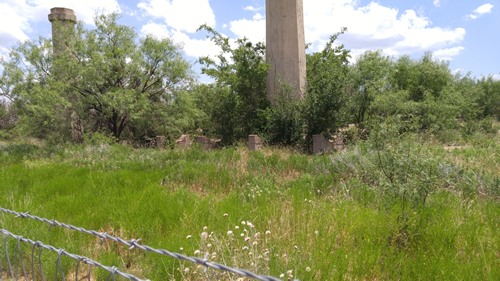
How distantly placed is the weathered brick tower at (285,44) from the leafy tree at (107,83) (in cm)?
300

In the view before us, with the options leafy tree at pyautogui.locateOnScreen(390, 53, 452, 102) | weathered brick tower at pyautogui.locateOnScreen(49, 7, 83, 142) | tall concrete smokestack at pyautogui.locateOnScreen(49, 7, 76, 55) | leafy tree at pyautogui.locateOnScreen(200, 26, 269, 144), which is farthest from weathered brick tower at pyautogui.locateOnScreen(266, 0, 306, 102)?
leafy tree at pyautogui.locateOnScreen(390, 53, 452, 102)

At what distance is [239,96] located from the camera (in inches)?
504

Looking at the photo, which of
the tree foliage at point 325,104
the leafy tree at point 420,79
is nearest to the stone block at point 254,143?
the tree foliage at point 325,104

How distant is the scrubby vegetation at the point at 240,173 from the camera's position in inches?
134

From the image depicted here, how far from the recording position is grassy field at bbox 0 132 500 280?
3107 mm

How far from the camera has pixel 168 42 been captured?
535 inches

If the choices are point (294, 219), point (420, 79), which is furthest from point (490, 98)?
point (294, 219)

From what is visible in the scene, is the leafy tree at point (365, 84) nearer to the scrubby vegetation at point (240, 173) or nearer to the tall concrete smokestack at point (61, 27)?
the scrubby vegetation at point (240, 173)

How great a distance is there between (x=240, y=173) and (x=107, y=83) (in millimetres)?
7925

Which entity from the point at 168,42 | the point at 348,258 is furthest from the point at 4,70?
the point at 348,258

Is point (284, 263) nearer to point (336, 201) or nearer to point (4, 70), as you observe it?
point (336, 201)

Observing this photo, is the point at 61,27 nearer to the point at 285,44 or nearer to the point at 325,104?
the point at 285,44

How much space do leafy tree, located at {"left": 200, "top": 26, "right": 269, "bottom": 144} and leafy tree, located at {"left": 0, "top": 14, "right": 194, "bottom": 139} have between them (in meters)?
1.18

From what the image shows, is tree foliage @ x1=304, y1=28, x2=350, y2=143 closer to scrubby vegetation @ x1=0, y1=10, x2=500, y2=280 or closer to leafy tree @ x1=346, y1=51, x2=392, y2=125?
scrubby vegetation @ x1=0, y1=10, x2=500, y2=280
